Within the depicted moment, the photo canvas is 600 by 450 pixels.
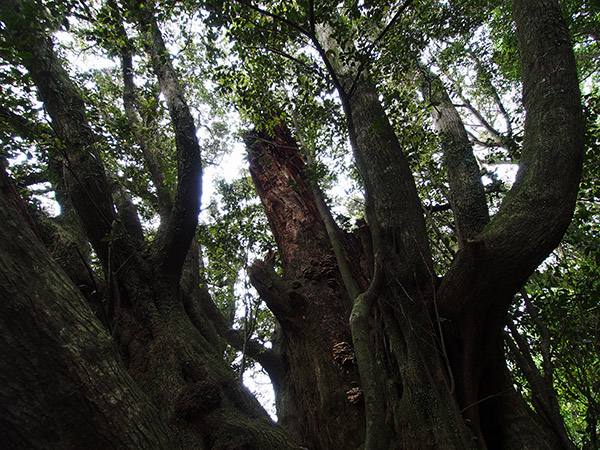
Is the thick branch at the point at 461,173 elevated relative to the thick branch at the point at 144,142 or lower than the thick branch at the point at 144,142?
lower

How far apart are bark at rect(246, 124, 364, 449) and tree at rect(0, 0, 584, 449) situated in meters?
0.02

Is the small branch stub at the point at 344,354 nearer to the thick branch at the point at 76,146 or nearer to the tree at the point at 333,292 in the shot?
the tree at the point at 333,292

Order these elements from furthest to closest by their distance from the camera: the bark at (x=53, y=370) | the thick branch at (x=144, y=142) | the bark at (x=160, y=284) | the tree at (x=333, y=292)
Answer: the thick branch at (x=144, y=142) < the bark at (x=160, y=284) < the tree at (x=333, y=292) < the bark at (x=53, y=370)

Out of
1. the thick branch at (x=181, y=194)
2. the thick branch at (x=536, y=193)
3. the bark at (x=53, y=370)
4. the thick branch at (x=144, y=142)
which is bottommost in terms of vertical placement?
the bark at (x=53, y=370)

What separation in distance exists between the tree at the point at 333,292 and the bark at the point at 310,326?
0.02 metres

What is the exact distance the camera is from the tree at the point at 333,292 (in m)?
1.48

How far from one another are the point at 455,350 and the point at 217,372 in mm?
2032

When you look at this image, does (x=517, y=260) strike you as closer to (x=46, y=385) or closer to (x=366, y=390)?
(x=366, y=390)

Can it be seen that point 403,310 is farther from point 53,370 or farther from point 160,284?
point 160,284

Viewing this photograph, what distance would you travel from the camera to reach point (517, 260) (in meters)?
2.37

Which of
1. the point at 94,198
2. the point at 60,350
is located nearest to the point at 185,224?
the point at 94,198

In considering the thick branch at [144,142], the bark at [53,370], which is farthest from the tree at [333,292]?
the thick branch at [144,142]

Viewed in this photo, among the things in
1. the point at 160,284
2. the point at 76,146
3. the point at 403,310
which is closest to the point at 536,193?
the point at 403,310

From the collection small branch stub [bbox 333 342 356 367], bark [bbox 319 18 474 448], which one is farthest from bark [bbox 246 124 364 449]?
bark [bbox 319 18 474 448]
